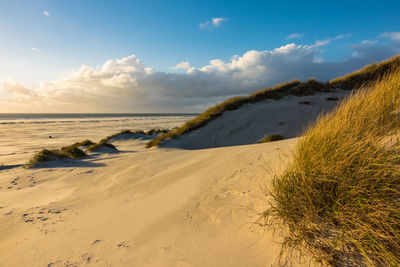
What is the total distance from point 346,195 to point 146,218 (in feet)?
7.15

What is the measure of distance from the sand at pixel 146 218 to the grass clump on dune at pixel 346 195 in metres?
0.33

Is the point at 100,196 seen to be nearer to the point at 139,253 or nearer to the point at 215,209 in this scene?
the point at 139,253

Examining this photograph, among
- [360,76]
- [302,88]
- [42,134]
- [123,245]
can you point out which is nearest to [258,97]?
[302,88]

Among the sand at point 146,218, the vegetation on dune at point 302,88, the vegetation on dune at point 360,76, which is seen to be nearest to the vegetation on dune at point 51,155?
the sand at point 146,218

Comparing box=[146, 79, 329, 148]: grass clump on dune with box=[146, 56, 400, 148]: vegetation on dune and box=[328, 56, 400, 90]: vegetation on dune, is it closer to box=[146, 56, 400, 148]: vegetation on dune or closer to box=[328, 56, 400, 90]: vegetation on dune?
box=[146, 56, 400, 148]: vegetation on dune

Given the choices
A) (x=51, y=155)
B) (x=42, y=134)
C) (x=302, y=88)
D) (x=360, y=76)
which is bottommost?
(x=51, y=155)

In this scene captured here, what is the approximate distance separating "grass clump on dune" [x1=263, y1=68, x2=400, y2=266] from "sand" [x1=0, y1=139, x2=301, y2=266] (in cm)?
33

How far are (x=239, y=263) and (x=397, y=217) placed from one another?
4.07 feet

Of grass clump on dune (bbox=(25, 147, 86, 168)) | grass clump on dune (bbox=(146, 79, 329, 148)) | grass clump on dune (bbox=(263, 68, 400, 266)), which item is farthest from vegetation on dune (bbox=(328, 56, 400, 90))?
grass clump on dune (bbox=(25, 147, 86, 168))

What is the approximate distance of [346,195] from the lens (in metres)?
1.57

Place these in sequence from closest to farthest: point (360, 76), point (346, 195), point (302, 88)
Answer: point (346, 195) → point (302, 88) → point (360, 76)

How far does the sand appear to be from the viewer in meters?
1.72

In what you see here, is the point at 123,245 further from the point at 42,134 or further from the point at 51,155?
A: the point at 42,134

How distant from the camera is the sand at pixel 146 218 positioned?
172cm
